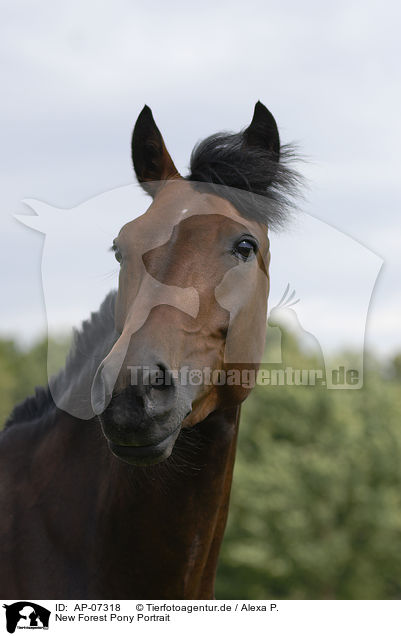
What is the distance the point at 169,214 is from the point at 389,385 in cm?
2912

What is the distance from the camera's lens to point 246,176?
3.79m

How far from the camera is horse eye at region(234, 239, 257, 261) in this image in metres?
3.56

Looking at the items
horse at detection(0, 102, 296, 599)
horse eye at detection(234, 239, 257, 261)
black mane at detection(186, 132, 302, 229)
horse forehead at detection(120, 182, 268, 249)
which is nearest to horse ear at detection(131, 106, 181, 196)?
horse at detection(0, 102, 296, 599)

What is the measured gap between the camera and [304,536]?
26.5 metres

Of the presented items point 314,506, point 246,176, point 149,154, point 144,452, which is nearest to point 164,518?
point 144,452

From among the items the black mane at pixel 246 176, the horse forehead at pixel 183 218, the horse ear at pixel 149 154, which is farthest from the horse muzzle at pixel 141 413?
the horse ear at pixel 149 154

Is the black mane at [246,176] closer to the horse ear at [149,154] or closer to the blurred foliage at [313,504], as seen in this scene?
the horse ear at [149,154]

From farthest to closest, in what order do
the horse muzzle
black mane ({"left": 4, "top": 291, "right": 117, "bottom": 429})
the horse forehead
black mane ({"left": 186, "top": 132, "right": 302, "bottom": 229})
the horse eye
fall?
black mane ({"left": 4, "top": 291, "right": 117, "bottom": 429}) < black mane ({"left": 186, "top": 132, "right": 302, "bottom": 229}) < the horse eye < the horse forehead < the horse muzzle

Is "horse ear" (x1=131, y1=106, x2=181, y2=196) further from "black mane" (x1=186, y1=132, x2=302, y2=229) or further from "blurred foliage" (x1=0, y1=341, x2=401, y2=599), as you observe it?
"blurred foliage" (x1=0, y1=341, x2=401, y2=599)

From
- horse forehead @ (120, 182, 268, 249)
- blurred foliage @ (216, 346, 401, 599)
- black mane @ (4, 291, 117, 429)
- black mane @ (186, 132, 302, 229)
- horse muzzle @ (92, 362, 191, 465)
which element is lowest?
blurred foliage @ (216, 346, 401, 599)

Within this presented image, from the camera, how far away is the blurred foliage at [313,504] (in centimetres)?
2630

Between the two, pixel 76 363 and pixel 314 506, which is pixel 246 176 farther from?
pixel 314 506

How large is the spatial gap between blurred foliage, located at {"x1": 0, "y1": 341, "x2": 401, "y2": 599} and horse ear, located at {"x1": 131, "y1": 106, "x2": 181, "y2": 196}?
76.6ft
